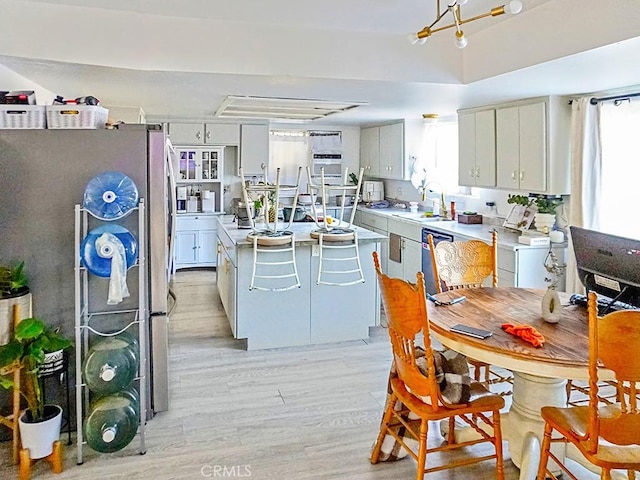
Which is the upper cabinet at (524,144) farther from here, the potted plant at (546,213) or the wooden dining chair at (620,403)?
the wooden dining chair at (620,403)

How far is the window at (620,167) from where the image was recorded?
12.8 feet

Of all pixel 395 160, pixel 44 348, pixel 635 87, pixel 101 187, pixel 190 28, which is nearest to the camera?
pixel 44 348

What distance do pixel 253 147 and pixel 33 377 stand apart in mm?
5346

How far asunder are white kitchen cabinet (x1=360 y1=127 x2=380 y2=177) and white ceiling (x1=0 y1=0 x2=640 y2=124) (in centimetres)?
309

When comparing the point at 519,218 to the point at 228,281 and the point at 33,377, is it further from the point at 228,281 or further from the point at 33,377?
the point at 33,377

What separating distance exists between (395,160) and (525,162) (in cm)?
241

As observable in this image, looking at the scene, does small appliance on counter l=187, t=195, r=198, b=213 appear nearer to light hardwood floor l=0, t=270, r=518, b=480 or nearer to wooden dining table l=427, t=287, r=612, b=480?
light hardwood floor l=0, t=270, r=518, b=480

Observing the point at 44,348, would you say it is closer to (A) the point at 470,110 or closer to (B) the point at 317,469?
(B) the point at 317,469

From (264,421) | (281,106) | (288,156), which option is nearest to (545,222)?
(281,106)

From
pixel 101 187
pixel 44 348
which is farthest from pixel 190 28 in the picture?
pixel 44 348

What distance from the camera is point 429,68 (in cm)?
383

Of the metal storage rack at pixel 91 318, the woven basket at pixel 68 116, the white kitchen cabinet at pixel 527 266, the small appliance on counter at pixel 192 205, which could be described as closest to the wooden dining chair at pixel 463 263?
the white kitchen cabinet at pixel 527 266

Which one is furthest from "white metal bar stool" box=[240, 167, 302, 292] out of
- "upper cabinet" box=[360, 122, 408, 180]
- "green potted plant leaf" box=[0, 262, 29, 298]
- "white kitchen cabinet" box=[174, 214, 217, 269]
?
"white kitchen cabinet" box=[174, 214, 217, 269]

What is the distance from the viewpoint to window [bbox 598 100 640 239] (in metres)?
3.89
